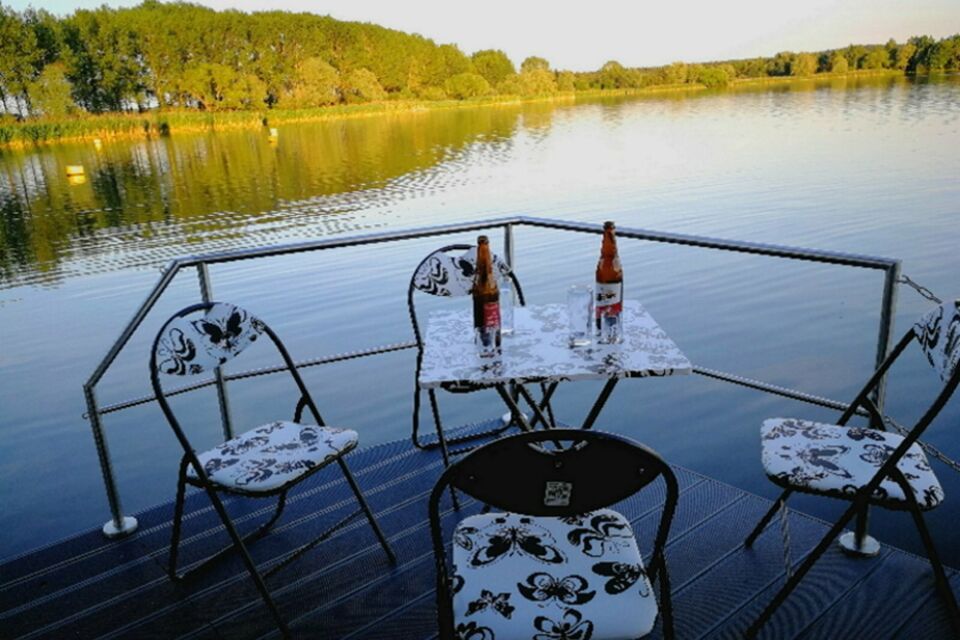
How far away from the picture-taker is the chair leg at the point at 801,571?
1.86 metres

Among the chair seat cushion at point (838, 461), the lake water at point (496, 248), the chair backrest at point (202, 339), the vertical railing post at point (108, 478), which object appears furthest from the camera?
the lake water at point (496, 248)

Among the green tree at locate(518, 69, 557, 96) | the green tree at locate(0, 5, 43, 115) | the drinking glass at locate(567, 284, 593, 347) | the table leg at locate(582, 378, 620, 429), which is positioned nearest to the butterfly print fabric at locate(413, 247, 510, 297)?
the drinking glass at locate(567, 284, 593, 347)

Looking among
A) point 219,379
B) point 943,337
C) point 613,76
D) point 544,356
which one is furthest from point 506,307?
point 613,76

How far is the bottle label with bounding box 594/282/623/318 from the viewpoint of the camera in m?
2.16

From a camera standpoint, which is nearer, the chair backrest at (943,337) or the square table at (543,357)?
the chair backrest at (943,337)

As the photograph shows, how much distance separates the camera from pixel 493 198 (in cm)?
1592

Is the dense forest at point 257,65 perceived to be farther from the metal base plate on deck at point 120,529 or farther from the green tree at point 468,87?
the metal base plate on deck at point 120,529

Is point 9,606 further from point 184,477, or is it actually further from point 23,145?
point 23,145

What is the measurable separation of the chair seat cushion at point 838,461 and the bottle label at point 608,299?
24.7 inches

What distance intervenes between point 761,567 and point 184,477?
1.96 metres

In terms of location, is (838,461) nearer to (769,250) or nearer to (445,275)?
(769,250)

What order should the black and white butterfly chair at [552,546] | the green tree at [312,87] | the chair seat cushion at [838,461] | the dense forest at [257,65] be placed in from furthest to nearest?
the green tree at [312,87] → the dense forest at [257,65] → the chair seat cushion at [838,461] → the black and white butterfly chair at [552,546]

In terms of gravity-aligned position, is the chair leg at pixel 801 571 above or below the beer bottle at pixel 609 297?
below

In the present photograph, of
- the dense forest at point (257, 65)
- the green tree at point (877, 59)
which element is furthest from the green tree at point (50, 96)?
the green tree at point (877, 59)
